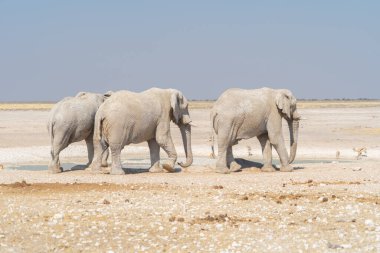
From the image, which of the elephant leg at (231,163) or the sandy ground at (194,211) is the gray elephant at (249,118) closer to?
the elephant leg at (231,163)

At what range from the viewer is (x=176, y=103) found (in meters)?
23.4

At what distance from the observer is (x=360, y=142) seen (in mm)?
40938

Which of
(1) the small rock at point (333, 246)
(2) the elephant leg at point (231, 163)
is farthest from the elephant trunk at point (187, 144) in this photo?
(1) the small rock at point (333, 246)

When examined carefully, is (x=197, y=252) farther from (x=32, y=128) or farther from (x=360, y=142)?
(x=32, y=128)

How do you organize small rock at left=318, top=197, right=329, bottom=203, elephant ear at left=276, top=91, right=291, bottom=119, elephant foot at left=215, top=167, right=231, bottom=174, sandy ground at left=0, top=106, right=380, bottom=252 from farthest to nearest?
elephant ear at left=276, top=91, right=291, bottom=119
elephant foot at left=215, top=167, right=231, bottom=174
small rock at left=318, top=197, right=329, bottom=203
sandy ground at left=0, top=106, right=380, bottom=252

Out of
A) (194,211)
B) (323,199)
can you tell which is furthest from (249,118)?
(194,211)

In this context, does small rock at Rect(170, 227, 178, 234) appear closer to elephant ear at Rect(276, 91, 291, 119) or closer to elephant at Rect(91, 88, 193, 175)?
elephant at Rect(91, 88, 193, 175)

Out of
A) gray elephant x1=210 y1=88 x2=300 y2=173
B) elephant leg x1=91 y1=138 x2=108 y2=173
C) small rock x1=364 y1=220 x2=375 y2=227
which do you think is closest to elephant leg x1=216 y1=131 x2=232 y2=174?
gray elephant x1=210 y1=88 x2=300 y2=173

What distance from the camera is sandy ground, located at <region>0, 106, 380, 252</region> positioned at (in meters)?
10.7

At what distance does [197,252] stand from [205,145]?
2914 centimetres

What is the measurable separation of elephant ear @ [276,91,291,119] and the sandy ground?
2027 millimetres

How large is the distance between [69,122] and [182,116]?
11.9 ft

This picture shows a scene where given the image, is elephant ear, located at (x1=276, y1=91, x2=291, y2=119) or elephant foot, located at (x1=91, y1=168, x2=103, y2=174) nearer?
elephant foot, located at (x1=91, y1=168, x2=103, y2=174)

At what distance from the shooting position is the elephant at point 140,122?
22047 mm
